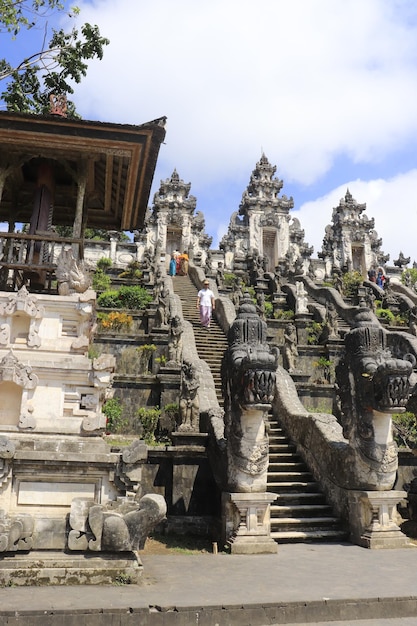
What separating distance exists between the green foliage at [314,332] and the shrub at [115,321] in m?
7.03

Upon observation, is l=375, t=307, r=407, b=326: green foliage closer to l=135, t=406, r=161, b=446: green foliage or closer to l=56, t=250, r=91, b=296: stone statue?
l=135, t=406, r=161, b=446: green foliage

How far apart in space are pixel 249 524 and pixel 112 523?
104 inches

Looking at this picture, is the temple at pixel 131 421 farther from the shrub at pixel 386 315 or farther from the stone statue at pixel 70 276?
the shrub at pixel 386 315

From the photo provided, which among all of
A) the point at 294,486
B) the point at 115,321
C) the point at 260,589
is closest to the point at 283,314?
the point at 115,321

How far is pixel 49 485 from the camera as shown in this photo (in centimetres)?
562

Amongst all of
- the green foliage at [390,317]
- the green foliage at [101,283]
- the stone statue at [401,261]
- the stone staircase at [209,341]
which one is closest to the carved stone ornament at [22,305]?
the stone staircase at [209,341]

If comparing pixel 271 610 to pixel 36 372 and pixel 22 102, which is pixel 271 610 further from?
pixel 22 102

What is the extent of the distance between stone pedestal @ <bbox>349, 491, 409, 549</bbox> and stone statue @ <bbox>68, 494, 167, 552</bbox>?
3.63m

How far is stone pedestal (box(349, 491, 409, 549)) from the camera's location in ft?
24.7

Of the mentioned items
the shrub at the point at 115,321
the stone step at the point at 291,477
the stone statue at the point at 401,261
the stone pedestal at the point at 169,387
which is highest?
the stone statue at the point at 401,261

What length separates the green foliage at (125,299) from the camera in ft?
66.2

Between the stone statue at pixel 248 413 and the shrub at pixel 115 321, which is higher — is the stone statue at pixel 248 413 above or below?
below

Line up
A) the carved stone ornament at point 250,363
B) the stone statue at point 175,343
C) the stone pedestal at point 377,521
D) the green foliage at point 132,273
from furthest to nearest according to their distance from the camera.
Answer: the green foliage at point 132,273
the stone statue at point 175,343
the stone pedestal at point 377,521
the carved stone ornament at point 250,363

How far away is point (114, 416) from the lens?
11766 mm
